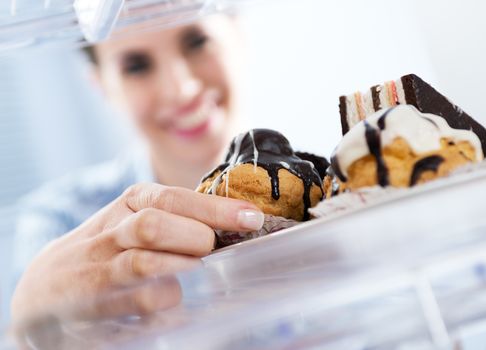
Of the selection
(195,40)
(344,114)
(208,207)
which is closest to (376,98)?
(344,114)

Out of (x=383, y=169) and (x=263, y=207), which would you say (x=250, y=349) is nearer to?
(x=383, y=169)

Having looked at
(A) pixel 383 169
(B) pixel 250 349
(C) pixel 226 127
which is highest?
(C) pixel 226 127

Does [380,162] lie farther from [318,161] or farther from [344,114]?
[318,161]

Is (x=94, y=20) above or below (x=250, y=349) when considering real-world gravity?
above

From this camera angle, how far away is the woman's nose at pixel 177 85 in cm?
334

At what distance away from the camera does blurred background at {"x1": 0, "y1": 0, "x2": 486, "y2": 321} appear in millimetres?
3924

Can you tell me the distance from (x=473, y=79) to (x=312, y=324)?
7.66ft

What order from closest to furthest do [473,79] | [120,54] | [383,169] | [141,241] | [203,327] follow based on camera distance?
[203,327], [383,169], [141,241], [473,79], [120,54]

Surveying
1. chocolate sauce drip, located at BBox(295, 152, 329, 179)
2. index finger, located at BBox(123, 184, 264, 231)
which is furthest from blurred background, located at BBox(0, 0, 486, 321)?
index finger, located at BBox(123, 184, 264, 231)

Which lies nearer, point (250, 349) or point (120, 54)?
point (250, 349)

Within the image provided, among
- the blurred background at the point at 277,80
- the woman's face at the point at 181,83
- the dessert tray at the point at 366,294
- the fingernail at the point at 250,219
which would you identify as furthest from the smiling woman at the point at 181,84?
the dessert tray at the point at 366,294

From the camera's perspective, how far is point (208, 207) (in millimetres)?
1047

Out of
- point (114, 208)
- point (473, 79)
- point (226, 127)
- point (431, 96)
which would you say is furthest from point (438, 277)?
point (226, 127)

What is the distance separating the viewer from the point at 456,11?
3.49 meters
